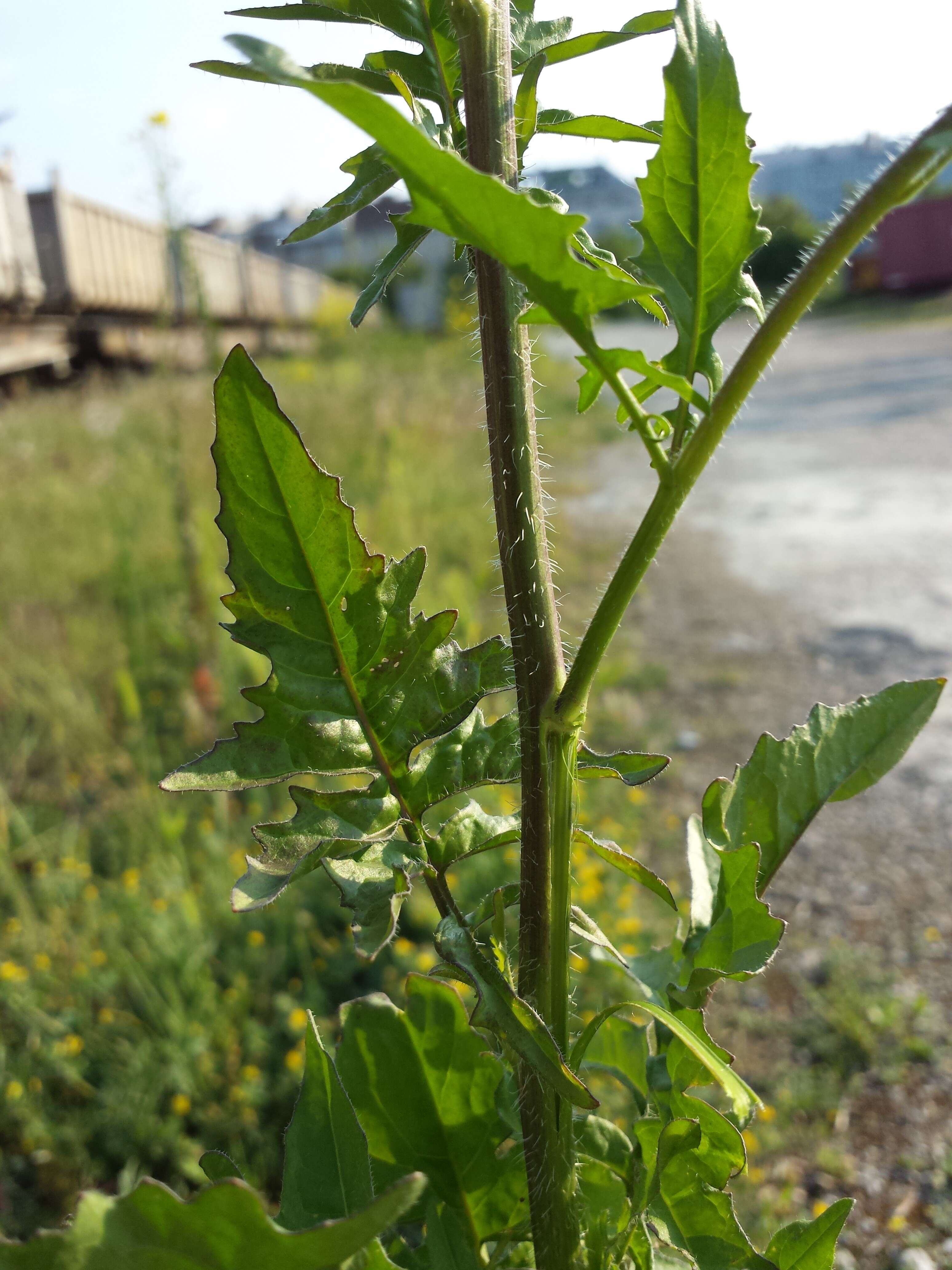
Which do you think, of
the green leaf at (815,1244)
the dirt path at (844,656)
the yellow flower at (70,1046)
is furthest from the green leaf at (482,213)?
the yellow flower at (70,1046)

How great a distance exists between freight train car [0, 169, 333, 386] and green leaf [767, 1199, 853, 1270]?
3899 mm

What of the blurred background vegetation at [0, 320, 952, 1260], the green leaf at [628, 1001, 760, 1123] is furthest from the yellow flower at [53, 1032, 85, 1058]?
the green leaf at [628, 1001, 760, 1123]

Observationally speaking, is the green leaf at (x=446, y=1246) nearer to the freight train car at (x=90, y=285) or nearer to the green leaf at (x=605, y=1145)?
the green leaf at (x=605, y=1145)

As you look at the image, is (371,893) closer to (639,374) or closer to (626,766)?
(626,766)

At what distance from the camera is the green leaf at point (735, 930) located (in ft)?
1.74

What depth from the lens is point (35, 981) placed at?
1.99m

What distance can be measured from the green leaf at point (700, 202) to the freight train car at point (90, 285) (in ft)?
12.5

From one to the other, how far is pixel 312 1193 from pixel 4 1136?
1607mm

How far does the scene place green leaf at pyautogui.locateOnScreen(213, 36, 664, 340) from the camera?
288mm

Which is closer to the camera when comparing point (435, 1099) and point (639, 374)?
point (639, 374)

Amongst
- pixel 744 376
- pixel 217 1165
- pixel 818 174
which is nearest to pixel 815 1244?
pixel 217 1165

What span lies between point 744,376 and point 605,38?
196 mm

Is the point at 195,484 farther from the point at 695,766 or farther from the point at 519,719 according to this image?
the point at 519,719

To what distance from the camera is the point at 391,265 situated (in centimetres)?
44
